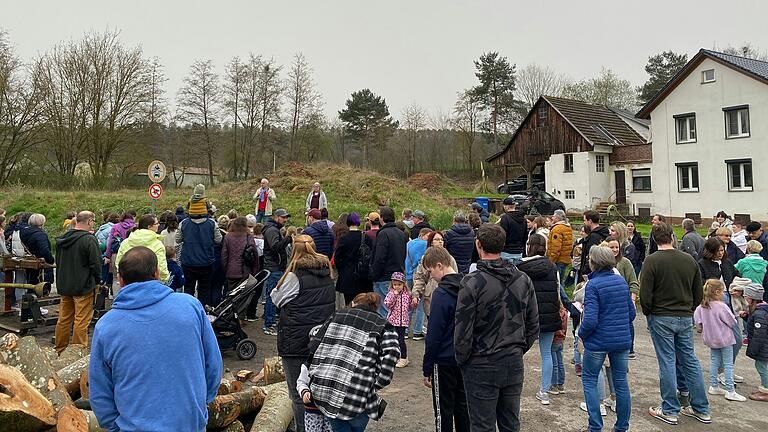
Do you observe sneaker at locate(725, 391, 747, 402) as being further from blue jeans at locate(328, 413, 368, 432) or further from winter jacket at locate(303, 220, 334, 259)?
winter jacket at locate(303, 220, 334, 259)

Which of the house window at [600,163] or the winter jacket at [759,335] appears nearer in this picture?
the winter jacket at [759,335]

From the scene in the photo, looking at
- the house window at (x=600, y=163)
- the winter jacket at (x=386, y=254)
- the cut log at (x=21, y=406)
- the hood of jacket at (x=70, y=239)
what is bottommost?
the cut log at (x=21, y=406)

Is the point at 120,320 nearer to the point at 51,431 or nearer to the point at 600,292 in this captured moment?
the point at 51,431

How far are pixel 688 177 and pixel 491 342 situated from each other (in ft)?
104

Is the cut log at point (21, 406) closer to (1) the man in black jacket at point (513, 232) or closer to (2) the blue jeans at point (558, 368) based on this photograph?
(2) the blue jeans at point (558, 368)

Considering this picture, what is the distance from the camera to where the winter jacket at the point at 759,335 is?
577cm

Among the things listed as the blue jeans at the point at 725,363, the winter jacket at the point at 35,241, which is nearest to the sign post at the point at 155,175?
the winter jacket at the point at 35,241

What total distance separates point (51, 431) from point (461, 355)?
3.14 metres

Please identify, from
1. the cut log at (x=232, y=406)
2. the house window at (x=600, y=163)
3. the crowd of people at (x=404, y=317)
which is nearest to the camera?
the crowd of people at (x=404, y=317)

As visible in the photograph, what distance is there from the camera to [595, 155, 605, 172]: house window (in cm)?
3412

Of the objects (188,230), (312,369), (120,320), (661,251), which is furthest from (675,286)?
(188,230)

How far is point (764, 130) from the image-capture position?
85.9 feet

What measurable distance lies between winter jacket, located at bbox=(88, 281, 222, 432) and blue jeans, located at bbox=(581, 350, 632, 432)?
367 centimetres

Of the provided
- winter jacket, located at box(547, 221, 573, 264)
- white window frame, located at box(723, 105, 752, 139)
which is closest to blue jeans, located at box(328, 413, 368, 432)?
winter jacket, located at box(547, 221, 573, 264)
